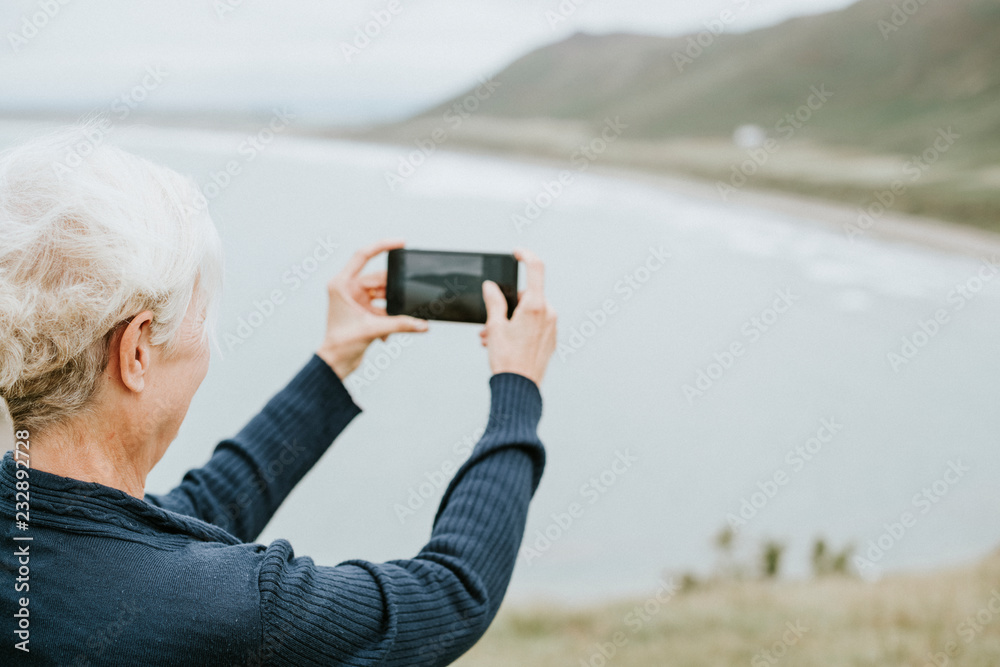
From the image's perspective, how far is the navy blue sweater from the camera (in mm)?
467

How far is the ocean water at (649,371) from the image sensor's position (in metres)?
1.83

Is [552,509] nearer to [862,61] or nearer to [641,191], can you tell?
[641,191]

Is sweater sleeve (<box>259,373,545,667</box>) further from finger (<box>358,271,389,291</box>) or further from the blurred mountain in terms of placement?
the blurred mountain

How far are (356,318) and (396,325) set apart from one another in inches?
2.2

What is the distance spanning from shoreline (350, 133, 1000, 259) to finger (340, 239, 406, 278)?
4.11 feet

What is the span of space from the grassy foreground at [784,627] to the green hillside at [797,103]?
0.88 m

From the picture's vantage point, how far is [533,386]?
0.65m

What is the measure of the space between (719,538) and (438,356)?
3.63 feet

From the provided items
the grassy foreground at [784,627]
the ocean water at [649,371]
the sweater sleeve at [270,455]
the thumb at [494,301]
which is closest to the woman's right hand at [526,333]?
the thumb at [494,301]

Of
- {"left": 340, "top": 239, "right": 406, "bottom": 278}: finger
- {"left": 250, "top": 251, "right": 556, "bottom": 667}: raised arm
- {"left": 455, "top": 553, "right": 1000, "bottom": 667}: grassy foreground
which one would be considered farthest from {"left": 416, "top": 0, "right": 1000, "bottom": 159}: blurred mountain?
{"left": 250, "top": 251, "right": 556, "bottom": 667}: raised arm

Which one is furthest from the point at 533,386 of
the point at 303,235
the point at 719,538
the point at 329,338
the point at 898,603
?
the point at 303,235

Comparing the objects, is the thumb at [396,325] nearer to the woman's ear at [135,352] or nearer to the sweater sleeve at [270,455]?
the sweater sleeve at [270,455]

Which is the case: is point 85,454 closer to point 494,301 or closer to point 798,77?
point 494,301

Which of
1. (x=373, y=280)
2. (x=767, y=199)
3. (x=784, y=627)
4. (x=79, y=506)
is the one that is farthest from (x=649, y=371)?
(x=79, y=506)
